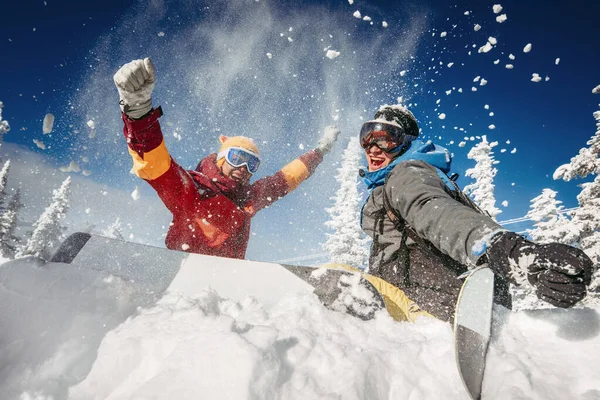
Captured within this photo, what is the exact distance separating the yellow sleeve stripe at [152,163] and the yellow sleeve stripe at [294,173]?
2.74 m

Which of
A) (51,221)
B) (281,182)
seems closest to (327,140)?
(281,182)

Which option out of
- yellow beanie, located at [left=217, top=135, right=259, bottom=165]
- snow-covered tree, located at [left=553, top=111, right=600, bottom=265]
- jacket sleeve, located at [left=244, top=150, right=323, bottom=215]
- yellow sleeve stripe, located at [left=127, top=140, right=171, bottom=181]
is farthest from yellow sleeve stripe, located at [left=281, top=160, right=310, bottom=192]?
snow-covered tree, located at [left=553, top=111, right=600, bottom=265]

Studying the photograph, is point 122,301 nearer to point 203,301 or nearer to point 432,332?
point 203,301

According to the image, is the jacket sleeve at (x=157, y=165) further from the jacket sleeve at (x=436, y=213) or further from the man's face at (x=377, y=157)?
the jacket sleeve at (x=436, y=213)

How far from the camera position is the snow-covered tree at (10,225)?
22578mm

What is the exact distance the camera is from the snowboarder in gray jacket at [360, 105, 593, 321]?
144 centimetres

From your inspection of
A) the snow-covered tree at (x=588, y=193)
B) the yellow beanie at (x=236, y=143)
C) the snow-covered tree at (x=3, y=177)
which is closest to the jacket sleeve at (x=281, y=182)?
the yellow beanie at (x=236, y=143)

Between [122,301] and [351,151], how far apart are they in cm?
1957

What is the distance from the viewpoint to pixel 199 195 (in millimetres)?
4703

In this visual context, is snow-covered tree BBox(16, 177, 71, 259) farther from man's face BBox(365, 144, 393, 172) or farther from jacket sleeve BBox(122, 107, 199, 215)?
man's face BBox(365, 144, 393, 172)

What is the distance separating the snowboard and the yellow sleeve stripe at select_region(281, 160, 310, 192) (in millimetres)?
4669

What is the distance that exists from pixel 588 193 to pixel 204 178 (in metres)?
11.5

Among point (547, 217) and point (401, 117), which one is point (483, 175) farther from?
point (401, 117)

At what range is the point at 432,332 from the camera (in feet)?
6.46
